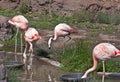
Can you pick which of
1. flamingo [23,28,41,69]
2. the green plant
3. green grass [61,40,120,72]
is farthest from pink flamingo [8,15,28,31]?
the green plant

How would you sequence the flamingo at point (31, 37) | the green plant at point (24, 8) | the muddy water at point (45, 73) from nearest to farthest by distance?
the muddy water at point (45, 73) → the flamingo at point (31, 37) → the green plant at point (24, 8)

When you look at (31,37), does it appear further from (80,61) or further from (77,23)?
(77,23)

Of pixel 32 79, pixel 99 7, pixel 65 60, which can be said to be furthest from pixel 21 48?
pixel 99 7

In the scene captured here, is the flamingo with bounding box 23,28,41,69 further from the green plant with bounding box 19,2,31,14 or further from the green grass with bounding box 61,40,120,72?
the green plant with bounding box 19,2,31,14

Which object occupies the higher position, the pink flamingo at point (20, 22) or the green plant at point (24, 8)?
the pink flamingo at point (20, 22)

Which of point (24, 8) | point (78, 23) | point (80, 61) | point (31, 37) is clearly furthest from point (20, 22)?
point (24, 8)

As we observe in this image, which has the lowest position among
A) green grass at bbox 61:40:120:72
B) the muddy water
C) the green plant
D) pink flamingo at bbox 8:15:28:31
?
the muddy water

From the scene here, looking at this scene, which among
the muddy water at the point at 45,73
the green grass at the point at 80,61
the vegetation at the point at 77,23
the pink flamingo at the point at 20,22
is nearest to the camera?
the muddy water at the point at 45,73

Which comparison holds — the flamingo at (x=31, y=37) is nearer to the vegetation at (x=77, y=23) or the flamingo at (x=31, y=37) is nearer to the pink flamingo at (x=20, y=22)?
the pink flamingo at (x=20, y=22)

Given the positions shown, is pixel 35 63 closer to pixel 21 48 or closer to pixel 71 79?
pixel 21 48

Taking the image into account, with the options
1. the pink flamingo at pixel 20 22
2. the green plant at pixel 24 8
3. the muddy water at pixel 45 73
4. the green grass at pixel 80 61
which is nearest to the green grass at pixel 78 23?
the green grass at pixel 80 61

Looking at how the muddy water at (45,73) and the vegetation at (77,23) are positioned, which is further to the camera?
the vegetation at (77,23)

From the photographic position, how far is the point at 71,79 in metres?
8.48

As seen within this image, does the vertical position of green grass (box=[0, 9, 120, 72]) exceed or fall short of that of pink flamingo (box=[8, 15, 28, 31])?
it falls short
